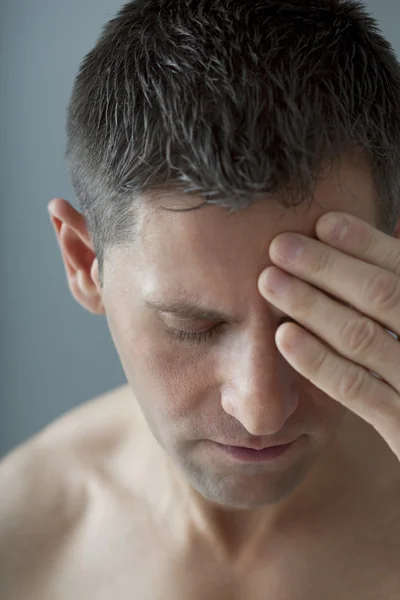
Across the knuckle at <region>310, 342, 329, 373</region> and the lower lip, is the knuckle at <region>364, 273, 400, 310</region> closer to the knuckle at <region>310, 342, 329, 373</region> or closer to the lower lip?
the knuckle at <region>310, 342, 329, 373</region>

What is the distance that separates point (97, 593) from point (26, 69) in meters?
1.10

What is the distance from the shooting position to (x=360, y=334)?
83cm

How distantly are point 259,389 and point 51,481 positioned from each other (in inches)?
22.8

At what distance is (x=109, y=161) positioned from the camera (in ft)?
3.07

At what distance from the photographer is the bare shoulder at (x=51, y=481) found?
1255 millimetres

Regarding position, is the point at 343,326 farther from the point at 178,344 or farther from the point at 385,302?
the point at 178,344

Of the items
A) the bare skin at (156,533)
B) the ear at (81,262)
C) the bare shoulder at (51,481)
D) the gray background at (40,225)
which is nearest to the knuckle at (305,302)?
the ear at (81,262)

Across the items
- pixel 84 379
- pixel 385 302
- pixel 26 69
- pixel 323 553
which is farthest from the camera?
pixel 84 379

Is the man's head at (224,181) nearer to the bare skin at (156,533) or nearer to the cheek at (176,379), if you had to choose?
the cheek at (176,379)

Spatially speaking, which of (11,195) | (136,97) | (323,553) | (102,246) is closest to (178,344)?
(102,246)

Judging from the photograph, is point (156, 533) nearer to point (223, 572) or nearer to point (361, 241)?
point (223, 572)

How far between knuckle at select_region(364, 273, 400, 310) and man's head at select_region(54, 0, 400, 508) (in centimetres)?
9

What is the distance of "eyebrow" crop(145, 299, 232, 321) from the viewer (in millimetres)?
873

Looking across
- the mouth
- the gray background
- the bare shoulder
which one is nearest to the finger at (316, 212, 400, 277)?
the mouth
